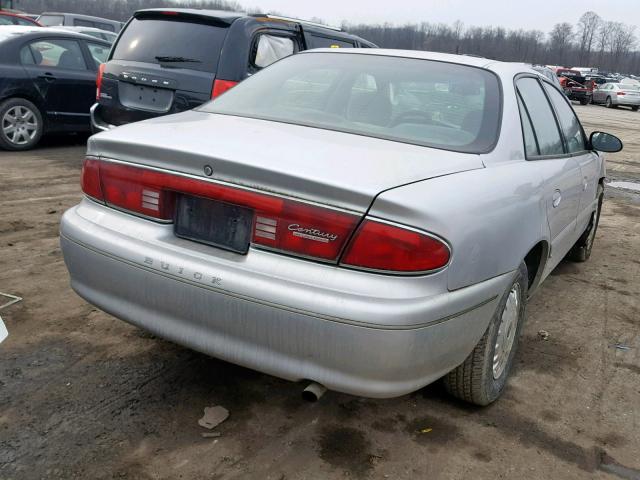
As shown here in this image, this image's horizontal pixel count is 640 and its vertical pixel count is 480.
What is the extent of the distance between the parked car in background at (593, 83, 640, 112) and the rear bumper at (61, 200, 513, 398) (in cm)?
3682

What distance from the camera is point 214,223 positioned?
2467mm

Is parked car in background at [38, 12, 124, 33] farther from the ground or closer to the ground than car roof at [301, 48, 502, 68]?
closer to the ground

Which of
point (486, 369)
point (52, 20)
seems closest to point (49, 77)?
point (486, 369)

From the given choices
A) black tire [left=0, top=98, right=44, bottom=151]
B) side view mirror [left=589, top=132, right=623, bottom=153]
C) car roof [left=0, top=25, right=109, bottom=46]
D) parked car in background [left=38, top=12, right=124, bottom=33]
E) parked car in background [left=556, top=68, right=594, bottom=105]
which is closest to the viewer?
side view mirror [left=589, top=132, right=623, bottom=153]

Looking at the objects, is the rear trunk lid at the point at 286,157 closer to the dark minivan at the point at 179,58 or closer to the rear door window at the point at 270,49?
the dark minivan at the point at 179,58

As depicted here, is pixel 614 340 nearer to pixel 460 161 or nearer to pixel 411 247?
pixel 460 161

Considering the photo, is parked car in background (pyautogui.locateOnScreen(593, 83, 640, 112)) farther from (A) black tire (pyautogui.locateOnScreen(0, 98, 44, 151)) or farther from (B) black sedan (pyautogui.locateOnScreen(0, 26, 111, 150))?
(A) black tire (pyautogui.locateOnScreen(0, 98, 44, 151))

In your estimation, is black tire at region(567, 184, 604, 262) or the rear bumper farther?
black tire at region(567, 184, 604, 262)

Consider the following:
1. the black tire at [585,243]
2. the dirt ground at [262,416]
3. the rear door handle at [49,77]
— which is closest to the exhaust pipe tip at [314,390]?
the dirt ground at [262,416]

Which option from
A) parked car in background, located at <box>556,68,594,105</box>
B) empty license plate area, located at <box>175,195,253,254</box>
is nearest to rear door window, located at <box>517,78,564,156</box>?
empty license plate area, located at <box>175,195,253,254</box>

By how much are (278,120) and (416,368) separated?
52.7 inches

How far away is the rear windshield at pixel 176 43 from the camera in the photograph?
606 centimetres

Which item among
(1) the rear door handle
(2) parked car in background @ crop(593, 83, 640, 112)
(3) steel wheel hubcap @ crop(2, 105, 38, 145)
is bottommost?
(2) parked car in background @ crop(593, 83, 640, 112)

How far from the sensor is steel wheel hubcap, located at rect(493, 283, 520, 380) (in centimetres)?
296
